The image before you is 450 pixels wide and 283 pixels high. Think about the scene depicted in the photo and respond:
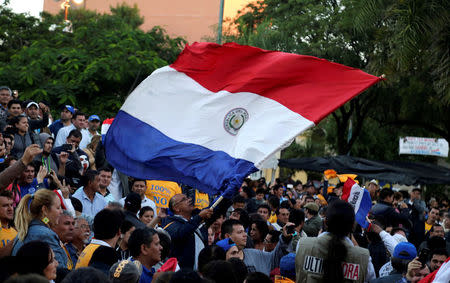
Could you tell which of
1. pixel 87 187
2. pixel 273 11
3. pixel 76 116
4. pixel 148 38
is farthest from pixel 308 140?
pixel 87 187

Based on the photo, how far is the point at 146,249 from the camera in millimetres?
5844

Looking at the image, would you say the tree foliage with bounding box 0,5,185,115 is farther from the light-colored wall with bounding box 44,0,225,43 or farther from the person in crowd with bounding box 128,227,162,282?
the light-colored wall with bounding box 44,0,225,43

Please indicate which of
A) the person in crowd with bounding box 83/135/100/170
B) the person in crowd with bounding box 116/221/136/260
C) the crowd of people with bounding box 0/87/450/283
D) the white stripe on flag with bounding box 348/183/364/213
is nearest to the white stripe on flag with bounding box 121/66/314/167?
the crowd of people with bounding box 0/87/450/283

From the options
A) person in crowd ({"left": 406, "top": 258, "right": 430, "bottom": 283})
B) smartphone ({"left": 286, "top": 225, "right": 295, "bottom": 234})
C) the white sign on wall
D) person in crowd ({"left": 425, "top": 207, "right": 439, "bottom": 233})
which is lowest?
person in crowd ({"left": 425, "top": 207, "right": 439, "bottom": 233})

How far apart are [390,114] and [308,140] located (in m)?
13.4

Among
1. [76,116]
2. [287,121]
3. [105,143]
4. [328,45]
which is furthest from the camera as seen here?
[328,45]

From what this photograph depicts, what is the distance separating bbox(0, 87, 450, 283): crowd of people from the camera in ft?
15.7

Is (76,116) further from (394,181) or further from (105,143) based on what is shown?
(394,181)

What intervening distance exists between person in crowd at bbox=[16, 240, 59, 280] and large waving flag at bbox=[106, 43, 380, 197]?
9.33 feet

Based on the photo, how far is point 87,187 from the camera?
30.2ft

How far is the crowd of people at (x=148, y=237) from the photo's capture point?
4.80 meters

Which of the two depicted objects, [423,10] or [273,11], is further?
[273,11]

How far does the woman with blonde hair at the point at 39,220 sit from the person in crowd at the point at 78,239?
0.75 meters

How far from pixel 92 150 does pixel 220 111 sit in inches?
218
